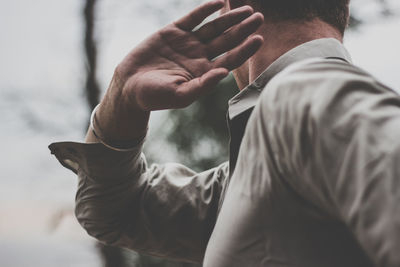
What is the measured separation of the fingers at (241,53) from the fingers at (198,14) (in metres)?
0.13

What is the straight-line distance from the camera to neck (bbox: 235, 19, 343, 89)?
54.5 inches

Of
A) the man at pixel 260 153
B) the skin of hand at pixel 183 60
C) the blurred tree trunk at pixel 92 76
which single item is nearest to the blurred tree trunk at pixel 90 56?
the blurred tree trunk at pixel 92 76

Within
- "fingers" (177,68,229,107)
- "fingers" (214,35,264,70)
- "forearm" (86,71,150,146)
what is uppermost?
"fingers" (214,35,264,70)

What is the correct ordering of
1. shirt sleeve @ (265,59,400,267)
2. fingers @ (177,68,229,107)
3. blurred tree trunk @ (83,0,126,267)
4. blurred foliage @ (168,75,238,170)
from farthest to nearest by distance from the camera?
1. blurred foliage @ (168,75,238,170)
2. blurred tree trunk @ (83,0,126,267)
3. fingers @ (177,68,229,107)
4. shirt sleeve @ (265,59,400,267)

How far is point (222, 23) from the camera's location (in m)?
1.30

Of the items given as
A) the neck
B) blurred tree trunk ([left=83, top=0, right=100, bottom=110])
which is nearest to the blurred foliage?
blurred tree trunk ([left=83, top=0, right=100, bottom=110])

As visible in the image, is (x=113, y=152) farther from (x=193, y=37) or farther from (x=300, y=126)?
(x=300, y=126)

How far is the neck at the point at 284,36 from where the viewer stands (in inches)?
54.5

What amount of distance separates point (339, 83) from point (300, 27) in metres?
0.70

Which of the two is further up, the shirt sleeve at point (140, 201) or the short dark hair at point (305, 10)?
the short dark hair at point (305, 10)

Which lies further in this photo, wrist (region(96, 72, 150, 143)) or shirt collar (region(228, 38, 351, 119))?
wrist (region(96, 72, 150, 143))

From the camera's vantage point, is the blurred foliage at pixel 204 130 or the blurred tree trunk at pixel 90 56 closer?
the blurred tree trunk at pixel 90 56

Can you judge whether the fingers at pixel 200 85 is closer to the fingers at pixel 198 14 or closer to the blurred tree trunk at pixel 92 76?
the fingers at pixel 198 14

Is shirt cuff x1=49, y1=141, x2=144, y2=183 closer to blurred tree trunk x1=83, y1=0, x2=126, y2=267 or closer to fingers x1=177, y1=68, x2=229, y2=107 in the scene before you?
fingers x1=177, y1=68, x2=229, y2=107
